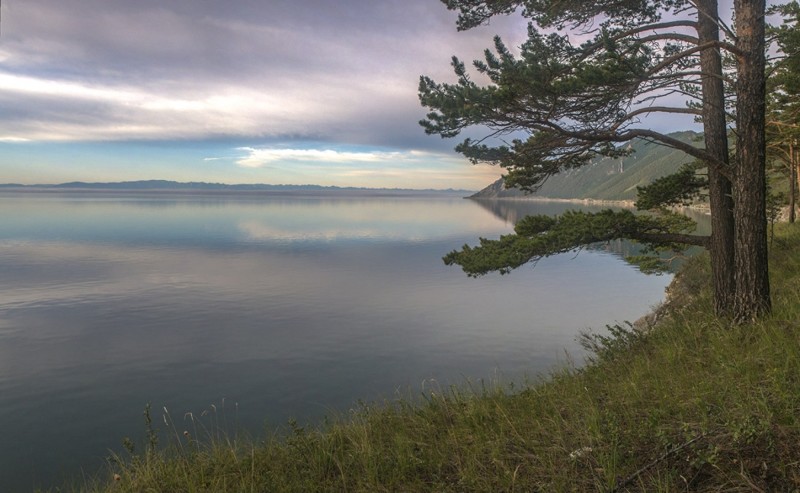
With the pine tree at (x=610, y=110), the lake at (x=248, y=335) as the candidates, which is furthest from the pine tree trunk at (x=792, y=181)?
the pine tree at (x=610, y=110)

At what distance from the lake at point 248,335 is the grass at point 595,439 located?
114 inches

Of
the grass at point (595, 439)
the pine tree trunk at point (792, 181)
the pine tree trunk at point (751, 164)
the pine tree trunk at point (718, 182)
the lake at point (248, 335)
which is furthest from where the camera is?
the pine tree trunk at point (792, 181)

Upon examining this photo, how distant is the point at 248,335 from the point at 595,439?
18963 mm

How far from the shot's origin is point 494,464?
502cm

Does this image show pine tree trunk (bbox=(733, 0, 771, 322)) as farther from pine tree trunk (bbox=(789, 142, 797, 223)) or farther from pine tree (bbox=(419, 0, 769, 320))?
pine tree trunk (bbox=(789, 142, 797, 223))

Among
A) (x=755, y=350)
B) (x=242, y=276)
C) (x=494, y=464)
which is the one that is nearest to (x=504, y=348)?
(x=755, y=350)

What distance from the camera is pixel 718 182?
9.17 m

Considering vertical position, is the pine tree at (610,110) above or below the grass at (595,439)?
above

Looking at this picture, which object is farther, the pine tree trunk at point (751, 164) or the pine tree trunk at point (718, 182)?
the pine tree trunk at point (718, 182)

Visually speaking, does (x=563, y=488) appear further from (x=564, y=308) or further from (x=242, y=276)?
(x=242, y=276)

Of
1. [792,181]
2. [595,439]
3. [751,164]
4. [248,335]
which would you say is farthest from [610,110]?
[792,181]

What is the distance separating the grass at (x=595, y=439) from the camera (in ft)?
13.1

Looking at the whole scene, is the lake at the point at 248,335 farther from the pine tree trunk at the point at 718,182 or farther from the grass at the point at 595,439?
the pine tree trunk at the point at 718,182

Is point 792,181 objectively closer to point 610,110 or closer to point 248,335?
point 610,110
